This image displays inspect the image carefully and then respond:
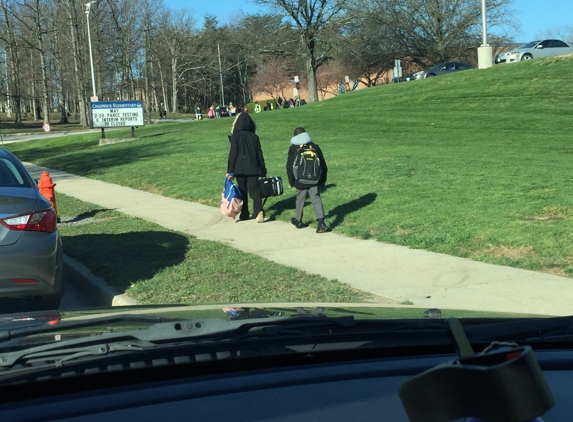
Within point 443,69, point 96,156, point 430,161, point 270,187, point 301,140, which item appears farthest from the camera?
point 443,69

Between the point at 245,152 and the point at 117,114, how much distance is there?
2039 centimetres

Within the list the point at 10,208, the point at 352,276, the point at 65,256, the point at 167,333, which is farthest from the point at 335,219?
the point at 167,333

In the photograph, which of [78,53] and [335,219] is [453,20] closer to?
[78,53]

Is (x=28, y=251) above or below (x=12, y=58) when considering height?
below

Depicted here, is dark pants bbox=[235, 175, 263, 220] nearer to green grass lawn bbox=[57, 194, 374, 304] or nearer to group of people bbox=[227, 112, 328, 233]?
group of people bbox=[227, 112, 328, 233]

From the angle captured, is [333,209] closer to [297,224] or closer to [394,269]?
[297,224]

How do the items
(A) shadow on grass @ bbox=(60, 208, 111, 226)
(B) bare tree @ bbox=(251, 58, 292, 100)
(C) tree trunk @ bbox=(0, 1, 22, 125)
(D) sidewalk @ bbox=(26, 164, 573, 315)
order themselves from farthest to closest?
(B) bare tree @ bbox=(251, 58, 292, 100) → (C) tree trunk @ bbox=(0, 1, 22, 125) → (A) shadow on grass @ bbox=(60, 208, 111, 226) → (D) sidewalk @ bbox=(26, 164, 573, 315)

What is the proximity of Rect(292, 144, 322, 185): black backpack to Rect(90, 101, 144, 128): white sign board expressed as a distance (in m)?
21.1

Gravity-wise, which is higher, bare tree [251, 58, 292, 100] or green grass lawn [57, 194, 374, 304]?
bare tree [251, 58, 292, 100]

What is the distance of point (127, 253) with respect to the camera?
911cm

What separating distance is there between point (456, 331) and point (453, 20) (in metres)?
61.4

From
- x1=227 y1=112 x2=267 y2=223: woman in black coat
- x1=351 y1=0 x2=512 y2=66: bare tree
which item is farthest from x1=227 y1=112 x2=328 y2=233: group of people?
x1=351 y1=0 x2=512 y2=66: bare tree

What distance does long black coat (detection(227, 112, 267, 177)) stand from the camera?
11.0m

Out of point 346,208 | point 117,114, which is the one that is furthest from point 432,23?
point 346,208
